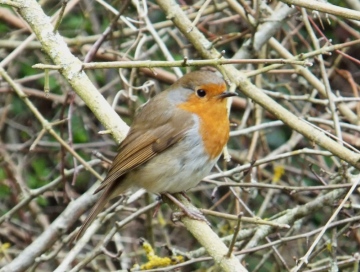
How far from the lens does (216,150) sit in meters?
3.54

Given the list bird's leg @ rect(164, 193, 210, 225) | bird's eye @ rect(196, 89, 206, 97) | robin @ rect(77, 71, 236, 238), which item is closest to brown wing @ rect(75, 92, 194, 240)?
robin @ rect(77, 71, 236, 238)

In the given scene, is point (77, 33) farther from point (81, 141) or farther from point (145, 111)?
point (145, 111)

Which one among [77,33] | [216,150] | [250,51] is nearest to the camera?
[216,150]

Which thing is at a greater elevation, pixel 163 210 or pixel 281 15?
pixel 281 15

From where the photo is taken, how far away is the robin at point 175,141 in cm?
348

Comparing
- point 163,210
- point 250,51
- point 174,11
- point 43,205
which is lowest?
point 163,210

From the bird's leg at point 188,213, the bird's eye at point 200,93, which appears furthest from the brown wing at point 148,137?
the bird's leg at point 188,213

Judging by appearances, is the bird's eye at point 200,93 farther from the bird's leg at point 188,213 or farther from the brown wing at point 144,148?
the bird's leg at point 188,213

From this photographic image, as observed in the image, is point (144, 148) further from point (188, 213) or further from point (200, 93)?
point (188, 213)

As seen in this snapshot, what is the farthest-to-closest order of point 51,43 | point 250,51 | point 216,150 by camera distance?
point 250,51 → point 216,150 → point 51,43

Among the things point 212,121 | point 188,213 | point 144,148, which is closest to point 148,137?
point 144,148

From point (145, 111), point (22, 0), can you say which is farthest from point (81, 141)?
point (22, 0)

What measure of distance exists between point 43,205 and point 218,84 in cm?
226

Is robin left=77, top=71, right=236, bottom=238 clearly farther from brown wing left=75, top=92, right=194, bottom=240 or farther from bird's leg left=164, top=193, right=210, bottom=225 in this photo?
bird's leg left=164, top=193, right=210, bottom=225
